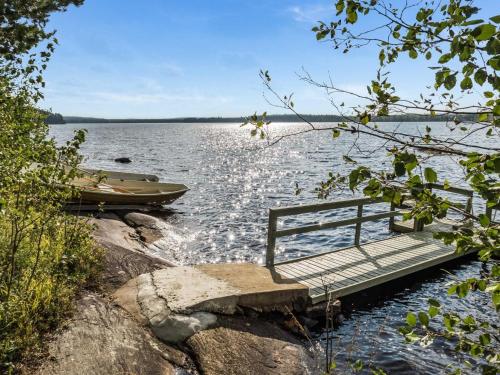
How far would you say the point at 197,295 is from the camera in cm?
635

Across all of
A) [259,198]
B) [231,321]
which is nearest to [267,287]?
[231,321]

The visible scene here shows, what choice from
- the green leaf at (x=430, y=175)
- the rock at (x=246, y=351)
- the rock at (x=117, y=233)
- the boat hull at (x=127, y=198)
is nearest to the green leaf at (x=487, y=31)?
the green leaf at (x=430, y=175)

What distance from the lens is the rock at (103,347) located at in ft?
15.2

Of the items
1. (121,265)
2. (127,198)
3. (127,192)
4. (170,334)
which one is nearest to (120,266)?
(121,265)

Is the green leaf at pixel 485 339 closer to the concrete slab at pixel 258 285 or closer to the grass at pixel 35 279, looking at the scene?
the grass at pixel 35 279

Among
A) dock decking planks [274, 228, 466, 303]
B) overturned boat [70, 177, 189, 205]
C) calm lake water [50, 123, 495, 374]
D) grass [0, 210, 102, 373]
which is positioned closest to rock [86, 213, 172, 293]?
grass [0, 210, 102, 373]

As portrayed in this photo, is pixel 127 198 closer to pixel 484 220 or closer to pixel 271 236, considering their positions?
pixel 271 236

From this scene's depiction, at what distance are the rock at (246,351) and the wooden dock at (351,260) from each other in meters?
1.38

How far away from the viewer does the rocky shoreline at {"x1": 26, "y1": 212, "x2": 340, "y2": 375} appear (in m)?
4.89

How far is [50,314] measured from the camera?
17.0ft

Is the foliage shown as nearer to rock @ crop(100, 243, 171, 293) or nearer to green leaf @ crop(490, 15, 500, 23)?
rock @ crop(100, 243, 171, 293)

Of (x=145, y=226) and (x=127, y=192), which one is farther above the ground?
(x=127, y=192)

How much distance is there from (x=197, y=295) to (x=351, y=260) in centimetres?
454

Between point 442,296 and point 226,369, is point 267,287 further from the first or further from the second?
point 442,296
